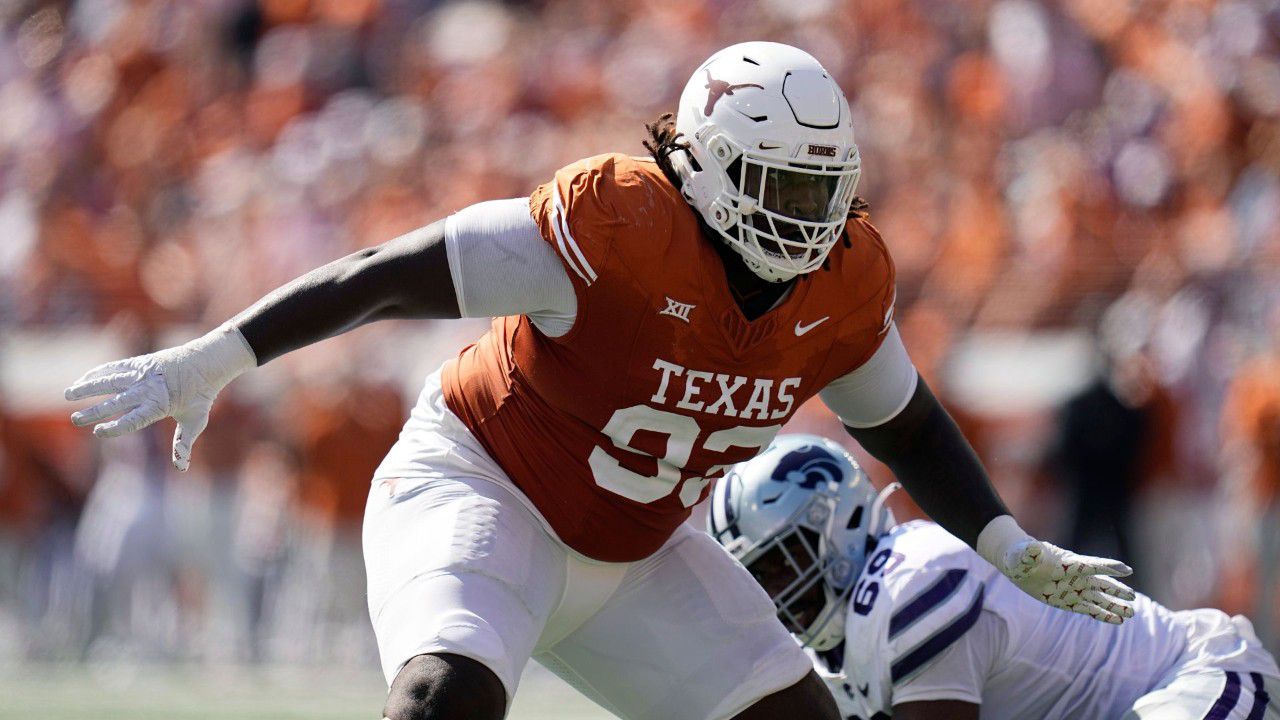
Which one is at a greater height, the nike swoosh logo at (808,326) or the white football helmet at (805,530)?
the nike swoosh logo at (808,326)

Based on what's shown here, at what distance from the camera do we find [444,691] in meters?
3.06

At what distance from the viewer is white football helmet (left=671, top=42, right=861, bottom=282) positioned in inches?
134

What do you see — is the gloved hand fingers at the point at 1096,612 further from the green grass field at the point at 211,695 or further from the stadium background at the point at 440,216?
the stadium background at the point at 440,216

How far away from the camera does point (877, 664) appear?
3711 millimetres

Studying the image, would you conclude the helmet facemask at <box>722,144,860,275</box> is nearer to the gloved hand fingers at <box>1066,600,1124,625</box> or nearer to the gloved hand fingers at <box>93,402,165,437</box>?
the gloved hand fingers at <box>1066,600,1124,625</box>

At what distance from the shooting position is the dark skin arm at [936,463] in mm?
3812

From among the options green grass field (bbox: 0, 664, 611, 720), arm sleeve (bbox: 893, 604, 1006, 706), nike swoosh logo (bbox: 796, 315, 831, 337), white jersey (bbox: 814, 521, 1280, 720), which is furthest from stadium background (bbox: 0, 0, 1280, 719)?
nike swoosh logo (bbox: 796, 315, 831, 337)

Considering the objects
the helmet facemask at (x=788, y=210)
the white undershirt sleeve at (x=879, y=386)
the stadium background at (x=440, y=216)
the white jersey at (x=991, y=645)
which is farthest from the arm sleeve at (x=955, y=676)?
the stadium background at (x=440, y=216)

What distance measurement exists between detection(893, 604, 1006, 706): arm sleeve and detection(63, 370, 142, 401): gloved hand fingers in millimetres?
1722

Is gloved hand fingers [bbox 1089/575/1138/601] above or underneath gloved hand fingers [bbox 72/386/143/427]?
underneath

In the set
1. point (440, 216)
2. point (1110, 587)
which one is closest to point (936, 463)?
point (1110, 587)

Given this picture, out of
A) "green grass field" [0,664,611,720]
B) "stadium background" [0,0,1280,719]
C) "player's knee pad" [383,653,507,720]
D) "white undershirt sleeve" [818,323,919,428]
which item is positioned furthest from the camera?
"stadium background" [0,0,1280,719]

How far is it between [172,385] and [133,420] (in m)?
0.11

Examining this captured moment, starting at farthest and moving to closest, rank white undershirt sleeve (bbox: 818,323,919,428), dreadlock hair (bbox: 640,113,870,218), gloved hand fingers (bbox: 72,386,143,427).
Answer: white undershirt sleeve (bbox: 818,323,919,428), dreadlock hair (bbox: 640,113,870,218), gloved hand fingers (bbox: 72,386,143,427)
